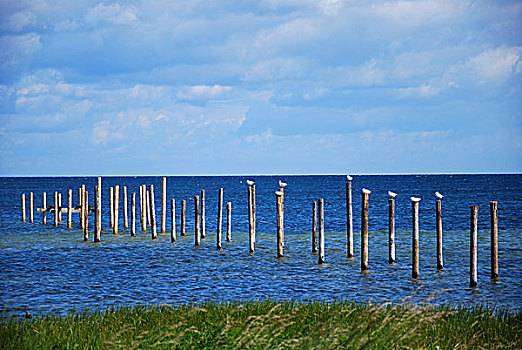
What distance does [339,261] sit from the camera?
2314 cm

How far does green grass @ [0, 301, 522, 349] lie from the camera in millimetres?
8094

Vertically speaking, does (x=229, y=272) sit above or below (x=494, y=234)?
below

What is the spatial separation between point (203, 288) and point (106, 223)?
84.6 ft

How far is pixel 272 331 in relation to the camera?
324 inches

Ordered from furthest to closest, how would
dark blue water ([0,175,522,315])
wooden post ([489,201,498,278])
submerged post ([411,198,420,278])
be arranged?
submerged post ([411,198,420,278])
wooden post ([489,201,498,278])
dark blue water ([0,175,522,315])

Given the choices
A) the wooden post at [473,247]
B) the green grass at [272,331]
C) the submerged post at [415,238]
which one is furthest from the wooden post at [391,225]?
the green grass at [272,331]

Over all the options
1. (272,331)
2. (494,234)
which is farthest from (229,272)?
(272,331)

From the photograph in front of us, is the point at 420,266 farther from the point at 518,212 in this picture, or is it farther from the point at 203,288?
the point at 518,212

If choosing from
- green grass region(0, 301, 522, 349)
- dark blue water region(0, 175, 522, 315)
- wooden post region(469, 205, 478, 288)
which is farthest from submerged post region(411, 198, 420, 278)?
green grass region(0, 301, 522, 349)

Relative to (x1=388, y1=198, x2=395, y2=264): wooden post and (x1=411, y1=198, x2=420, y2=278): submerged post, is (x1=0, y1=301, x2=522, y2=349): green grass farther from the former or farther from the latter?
(x1=388, y1=198, x2=395, y2=264): wooden post

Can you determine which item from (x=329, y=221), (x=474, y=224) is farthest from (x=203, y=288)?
(x=329, y=221)

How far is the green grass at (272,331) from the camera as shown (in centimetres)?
809

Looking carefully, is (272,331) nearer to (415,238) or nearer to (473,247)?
(473,247)

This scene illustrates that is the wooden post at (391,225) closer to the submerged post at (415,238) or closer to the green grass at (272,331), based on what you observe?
the submerged post at (415,238)
